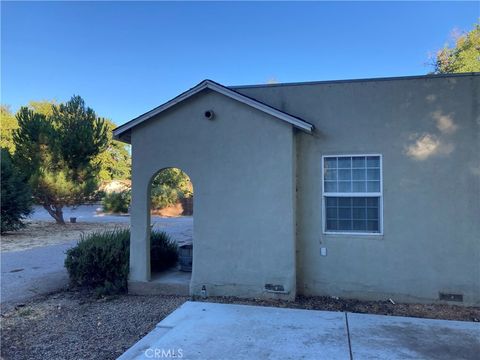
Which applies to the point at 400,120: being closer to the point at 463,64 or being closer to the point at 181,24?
the point at 181,24

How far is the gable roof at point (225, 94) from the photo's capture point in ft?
20.9

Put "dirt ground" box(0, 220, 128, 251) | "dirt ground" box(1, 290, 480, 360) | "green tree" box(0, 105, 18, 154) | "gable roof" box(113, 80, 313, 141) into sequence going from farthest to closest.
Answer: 1. "green tree" box(0, 105, 18, 154)
2. "dirt ground" box(0, 220, 128, 251)
3. "gable roof" box(113, 80, 313, 141)
4. "dirt ground" box(1, 290, 480, 360)

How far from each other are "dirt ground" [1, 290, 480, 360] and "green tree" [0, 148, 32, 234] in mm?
10785

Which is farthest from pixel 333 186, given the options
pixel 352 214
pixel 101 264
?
pixel 101 264

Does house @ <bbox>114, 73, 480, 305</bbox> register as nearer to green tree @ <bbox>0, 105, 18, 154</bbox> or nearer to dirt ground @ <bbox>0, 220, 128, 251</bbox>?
dirt ground @ <bbox>0, 220, 128, 251</bbox>

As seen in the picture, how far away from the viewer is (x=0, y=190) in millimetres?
15414

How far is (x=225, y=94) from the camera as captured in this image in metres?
6.75

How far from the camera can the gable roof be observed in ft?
20.9

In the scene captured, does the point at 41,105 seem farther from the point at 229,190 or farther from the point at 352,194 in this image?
the point at 352,194

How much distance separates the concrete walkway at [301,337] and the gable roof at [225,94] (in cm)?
329

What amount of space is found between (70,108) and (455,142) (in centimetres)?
1956

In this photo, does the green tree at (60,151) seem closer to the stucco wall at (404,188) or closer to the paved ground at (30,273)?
the paved ground at (30,273)

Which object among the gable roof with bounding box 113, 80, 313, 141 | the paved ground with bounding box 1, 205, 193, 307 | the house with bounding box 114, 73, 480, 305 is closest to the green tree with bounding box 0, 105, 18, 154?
the paved ground with bounding box 1, 205, 193, 307

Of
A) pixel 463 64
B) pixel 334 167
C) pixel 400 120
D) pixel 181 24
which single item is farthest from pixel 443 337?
pixel 463 64
